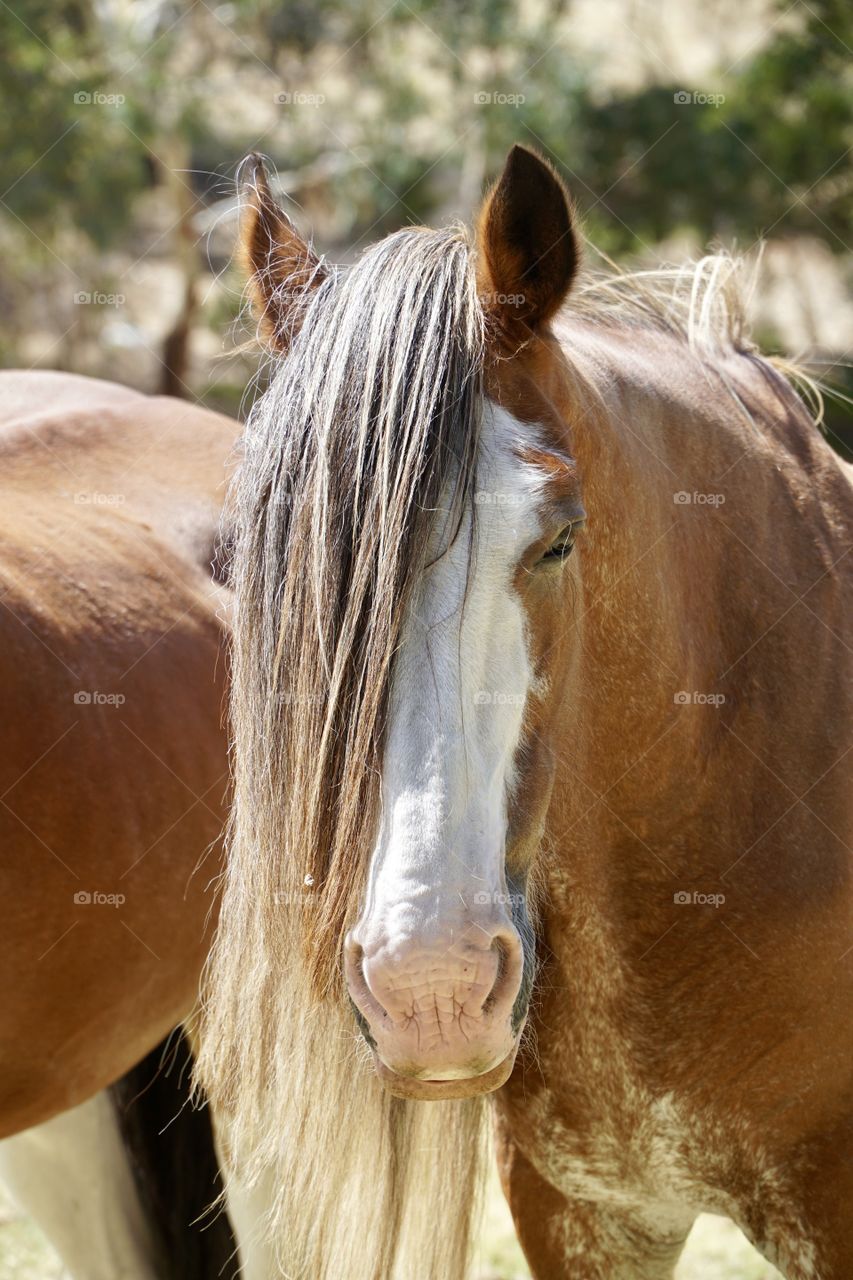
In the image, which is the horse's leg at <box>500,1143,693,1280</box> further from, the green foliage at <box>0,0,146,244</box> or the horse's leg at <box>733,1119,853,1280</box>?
the green foliage at <box>0,0,146,244</box>

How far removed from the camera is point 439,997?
1411 millimetres

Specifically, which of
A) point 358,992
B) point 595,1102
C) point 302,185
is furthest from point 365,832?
point 302,185

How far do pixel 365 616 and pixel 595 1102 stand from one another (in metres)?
0.98

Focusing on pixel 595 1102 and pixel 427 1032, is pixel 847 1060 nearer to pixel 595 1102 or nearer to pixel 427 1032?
pixel 595 1102

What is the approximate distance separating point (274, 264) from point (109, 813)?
1289 millimetres

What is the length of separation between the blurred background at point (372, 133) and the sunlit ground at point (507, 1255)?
7.75m

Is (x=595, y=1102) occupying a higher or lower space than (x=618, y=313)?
lower

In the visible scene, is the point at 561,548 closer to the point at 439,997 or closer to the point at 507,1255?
the point at 439,997

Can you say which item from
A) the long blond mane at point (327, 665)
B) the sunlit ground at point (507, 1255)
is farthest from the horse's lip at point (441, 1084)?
the sunlit ground at point (507, 1255)

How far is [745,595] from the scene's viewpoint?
2041 millimetres

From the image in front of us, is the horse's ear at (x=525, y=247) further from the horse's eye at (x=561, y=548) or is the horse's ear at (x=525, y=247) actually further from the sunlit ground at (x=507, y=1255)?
the sunlit ground at (x=507, y=1255)

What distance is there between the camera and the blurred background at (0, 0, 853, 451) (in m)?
11.5

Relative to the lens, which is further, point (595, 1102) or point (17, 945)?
point (17, 945)

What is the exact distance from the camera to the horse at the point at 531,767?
1.49 meters
